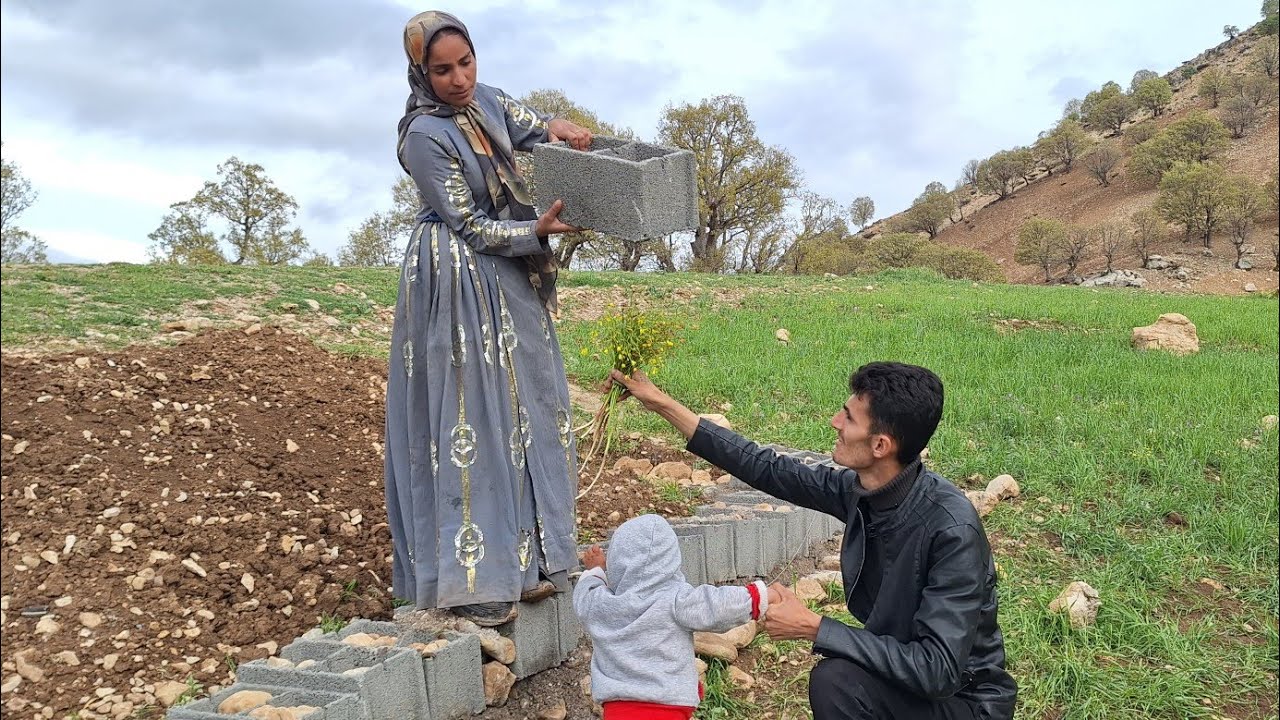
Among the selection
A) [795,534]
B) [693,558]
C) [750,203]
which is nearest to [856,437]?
[693,558]

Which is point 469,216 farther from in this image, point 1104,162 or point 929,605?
point 1104,162

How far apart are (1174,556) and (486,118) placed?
3946 mm

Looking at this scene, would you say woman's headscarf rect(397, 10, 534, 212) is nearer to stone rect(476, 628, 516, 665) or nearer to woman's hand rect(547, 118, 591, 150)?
woman's hand rect(547, 118, 591, 150)

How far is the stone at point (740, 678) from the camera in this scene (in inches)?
133

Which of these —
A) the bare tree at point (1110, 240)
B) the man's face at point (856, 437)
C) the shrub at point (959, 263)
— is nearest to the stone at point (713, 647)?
the man's face at point (856, 437)

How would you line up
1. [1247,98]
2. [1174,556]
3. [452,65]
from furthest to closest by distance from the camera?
[1247,98] → [1174,556] → [452,65]

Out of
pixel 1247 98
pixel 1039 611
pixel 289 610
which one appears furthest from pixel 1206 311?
pixel 1247 98

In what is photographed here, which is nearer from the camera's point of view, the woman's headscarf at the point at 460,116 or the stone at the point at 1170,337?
the woman's headscarf at the point at 460,116

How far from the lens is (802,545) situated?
15.0ft

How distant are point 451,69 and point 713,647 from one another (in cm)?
224

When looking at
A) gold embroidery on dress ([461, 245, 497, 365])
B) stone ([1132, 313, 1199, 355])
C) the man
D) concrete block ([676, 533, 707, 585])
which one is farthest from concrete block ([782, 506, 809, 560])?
stone ([1132, 313, 1199, 355])

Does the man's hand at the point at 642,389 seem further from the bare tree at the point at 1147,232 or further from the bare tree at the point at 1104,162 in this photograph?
the bare tree at the point at 1104,162

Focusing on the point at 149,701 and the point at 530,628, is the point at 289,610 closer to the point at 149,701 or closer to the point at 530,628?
the point at 149,701

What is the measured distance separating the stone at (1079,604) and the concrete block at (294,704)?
2.92 metres
